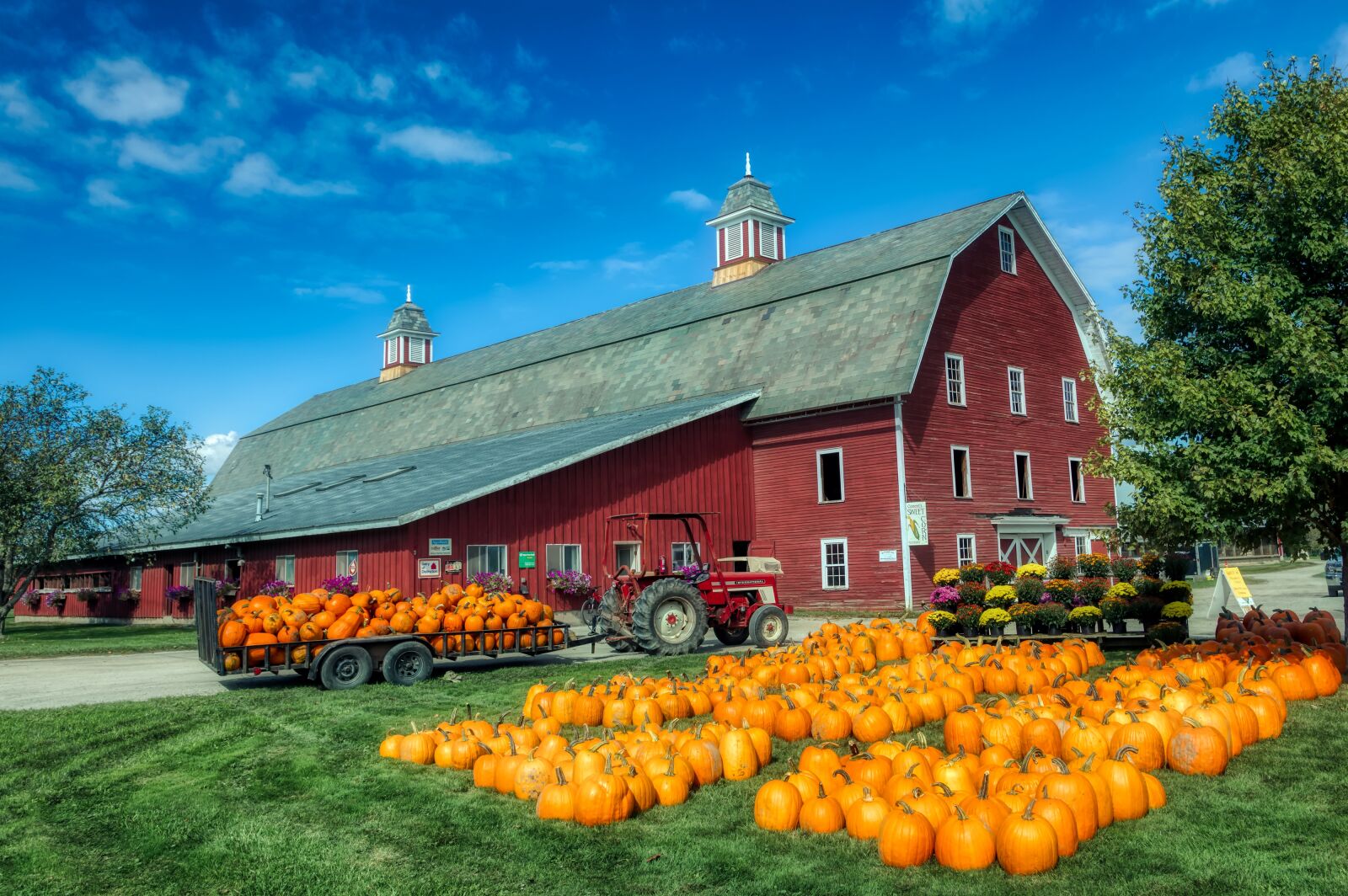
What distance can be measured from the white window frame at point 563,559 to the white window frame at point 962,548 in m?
10.7

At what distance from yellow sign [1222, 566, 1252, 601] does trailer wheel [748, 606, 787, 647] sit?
334 inches

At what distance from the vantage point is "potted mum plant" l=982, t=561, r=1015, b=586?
54.3 ft

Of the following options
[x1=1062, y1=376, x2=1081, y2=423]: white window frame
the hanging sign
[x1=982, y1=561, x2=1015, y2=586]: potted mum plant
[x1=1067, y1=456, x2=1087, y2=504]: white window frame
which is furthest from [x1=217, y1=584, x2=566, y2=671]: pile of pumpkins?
[x1=1062, y1=376, x2=1081, y2=423]: white window frame

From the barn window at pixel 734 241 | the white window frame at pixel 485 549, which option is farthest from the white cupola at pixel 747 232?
the white window frame at pixel 485 549

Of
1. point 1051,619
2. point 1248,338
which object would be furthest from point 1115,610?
point 1248,338

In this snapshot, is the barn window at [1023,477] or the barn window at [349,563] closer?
the barn window at [349,563]

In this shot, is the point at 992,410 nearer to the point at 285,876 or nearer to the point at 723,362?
the point at 723,362

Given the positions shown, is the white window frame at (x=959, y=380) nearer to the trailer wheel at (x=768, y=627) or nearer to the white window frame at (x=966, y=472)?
the white window frame at (x=966, y=472)

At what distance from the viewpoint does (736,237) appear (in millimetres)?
37750

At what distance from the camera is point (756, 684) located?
991 cm

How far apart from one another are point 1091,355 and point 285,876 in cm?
3383

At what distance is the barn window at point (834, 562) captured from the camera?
28141mm

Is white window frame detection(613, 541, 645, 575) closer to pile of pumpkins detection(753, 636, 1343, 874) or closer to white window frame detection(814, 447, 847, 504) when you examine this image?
white window frame detection(814, 447, 847, 504)

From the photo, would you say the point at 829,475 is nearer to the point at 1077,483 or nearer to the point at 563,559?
the point at 563,559
